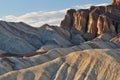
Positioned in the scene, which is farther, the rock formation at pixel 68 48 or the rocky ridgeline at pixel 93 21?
the rocky ridgeline at pixel 93 21

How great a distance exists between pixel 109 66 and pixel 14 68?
2189 cm

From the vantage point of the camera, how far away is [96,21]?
156625 mm

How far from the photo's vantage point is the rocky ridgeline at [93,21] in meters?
149

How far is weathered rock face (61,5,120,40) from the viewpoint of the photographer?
14912cm

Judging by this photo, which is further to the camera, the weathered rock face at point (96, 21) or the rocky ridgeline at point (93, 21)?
the rocky ridgeline at point (93, 21)

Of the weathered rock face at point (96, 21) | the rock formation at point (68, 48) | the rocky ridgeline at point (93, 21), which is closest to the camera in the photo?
the rock formation at point (68, 48)

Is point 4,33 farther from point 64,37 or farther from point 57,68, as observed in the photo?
point 57,68

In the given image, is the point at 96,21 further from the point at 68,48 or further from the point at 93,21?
the point at 68,48

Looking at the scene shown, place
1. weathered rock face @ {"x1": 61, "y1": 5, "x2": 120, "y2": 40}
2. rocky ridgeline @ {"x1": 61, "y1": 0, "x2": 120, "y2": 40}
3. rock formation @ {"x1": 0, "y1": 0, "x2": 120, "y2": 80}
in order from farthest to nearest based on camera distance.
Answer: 1. rocky ridgeline @ {"x1": 61, "y1": 0, "x2": 120, "y2": 40}
2. weathered rock face @ {"x1": 61, "y1": 5, "x2": 120, "y2": 40}
3. rock formation @ {"x1": 0, "y1": 0, "x2": 120, "y2": 80}

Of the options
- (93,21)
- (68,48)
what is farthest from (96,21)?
(68,48)

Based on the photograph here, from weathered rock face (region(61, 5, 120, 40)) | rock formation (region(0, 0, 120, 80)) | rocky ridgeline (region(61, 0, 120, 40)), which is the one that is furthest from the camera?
rocky ridgeline (region(61, 0, 120, 40))

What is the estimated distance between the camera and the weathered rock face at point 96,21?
14912 cm

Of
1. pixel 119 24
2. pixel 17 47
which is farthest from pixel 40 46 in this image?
pixel 119 24

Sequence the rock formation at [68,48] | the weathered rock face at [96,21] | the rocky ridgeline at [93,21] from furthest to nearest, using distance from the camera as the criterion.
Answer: the rocky ridgeline at [93,21]
the weathered rock face at [96,21]
the rock formation at [68,48]
